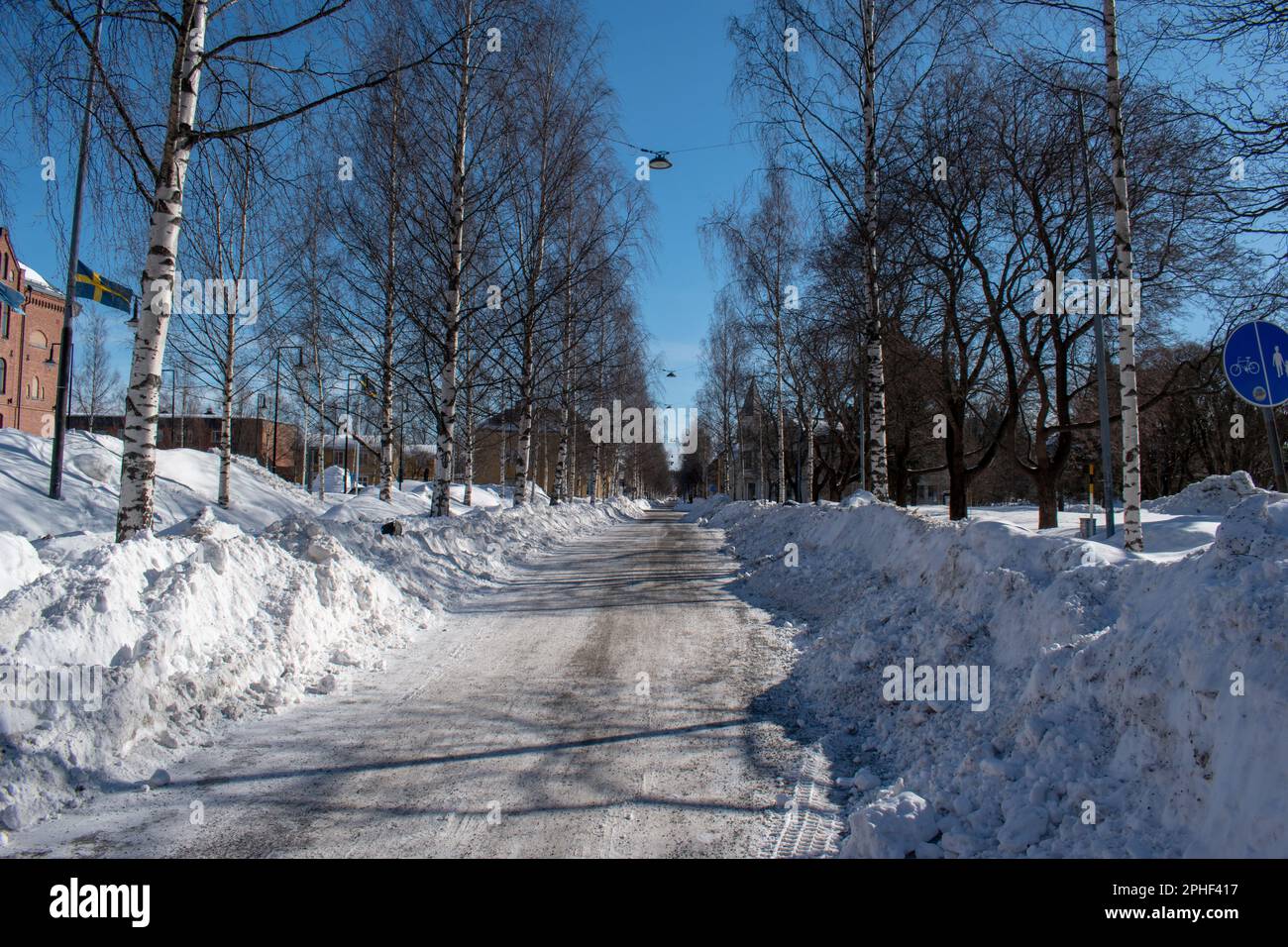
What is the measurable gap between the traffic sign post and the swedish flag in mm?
17816

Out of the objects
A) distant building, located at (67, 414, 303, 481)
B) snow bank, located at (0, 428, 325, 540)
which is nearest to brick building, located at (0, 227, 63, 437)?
distant building, located at (67, 414, 303, 481)

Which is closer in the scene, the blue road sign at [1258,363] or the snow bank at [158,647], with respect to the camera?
the snow bank at [158,647]

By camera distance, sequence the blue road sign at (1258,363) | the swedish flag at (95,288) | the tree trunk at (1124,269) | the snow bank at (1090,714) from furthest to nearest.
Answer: the swedish flag at (95,288) → the tree trunk at (1124,269) → the blue road sign at (1258,363) → the snow bank at (1090,714)

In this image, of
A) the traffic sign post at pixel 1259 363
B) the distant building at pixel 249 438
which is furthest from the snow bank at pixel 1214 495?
the distant building at pixel 249 438

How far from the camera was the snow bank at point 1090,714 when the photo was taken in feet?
9.92

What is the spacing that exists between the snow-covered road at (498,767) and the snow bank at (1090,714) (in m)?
0.68

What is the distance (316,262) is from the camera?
23031 millimetres

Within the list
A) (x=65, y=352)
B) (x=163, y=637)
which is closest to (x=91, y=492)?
(x=65, y=352)

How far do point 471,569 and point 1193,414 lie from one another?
139ft

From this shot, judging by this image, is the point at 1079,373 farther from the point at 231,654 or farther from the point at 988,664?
the point at 231,654

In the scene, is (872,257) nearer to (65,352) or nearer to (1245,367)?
(1245,367)

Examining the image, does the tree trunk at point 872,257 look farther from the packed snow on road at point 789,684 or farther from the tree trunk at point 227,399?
the tree trunk at point 227,399

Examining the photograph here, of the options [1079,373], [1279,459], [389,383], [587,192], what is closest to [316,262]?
[389,383]
